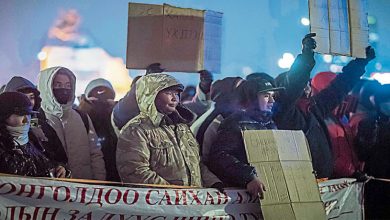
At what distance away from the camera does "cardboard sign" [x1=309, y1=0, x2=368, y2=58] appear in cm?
395

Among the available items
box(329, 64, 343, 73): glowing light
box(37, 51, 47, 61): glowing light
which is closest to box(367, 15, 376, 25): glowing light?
box(329, 64, 343, 73): glowing light

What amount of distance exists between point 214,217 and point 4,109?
1290 mm

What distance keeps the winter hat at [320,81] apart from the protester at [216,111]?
81 cm

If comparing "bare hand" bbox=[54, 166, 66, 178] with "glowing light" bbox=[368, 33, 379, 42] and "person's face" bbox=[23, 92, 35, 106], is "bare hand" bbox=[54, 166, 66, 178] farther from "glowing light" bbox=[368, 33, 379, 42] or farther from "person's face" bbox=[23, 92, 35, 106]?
"glowing light" bbox=[368, 33, 379, 42]

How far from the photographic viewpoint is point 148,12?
327 cm

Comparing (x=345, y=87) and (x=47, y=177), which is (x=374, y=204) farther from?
(x=47, y=177)

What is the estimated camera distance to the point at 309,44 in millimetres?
3809

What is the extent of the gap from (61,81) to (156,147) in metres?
0.70

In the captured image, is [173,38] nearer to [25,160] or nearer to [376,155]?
[25,160]

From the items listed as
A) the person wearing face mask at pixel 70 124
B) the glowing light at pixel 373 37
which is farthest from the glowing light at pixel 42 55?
the glowing light at pixel 373 37

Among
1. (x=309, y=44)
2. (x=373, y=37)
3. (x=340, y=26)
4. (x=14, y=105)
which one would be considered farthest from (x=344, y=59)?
(x=14, y=105)

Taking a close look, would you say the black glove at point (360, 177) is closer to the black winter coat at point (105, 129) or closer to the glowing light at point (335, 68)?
the glowing light at point (335, 68)

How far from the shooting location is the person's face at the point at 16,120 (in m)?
2.60

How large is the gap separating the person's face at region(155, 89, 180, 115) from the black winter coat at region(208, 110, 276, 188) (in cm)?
42
